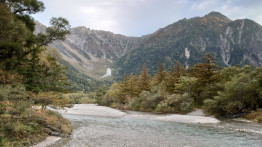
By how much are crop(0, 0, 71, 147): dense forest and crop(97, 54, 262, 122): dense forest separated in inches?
1188

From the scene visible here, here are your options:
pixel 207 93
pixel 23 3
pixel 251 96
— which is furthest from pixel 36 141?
pixel 207 93

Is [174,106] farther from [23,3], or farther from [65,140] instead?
[23,3]

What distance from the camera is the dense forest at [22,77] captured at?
522 inches

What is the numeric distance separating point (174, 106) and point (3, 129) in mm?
40536

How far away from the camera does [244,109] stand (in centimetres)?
3406

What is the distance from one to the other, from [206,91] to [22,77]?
38627 millimetres

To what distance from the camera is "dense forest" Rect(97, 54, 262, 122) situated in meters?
32.6

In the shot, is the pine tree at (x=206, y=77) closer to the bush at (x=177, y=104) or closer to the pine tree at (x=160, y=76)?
the bush at (x=177, y=104)

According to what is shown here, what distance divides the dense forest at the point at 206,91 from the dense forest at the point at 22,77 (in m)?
30.2

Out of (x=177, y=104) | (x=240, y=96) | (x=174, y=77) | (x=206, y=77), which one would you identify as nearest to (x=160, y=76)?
(x=174, y=77)

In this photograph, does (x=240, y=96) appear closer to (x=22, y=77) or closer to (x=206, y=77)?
(x=206, y=77)

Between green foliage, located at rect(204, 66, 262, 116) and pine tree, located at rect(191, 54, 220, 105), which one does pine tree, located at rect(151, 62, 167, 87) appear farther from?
green foliage, located at rect(204, 66, 262, 116)

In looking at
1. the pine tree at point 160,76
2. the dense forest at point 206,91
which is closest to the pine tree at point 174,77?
the dense forest at point 206,91

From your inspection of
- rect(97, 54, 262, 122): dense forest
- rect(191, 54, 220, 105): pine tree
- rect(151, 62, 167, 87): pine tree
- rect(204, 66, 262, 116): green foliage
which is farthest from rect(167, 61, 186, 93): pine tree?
rect(204, 66, 262, 116): green foliage
